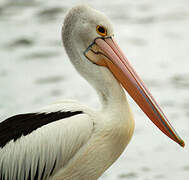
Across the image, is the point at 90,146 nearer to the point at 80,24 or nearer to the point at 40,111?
the point at 40,111

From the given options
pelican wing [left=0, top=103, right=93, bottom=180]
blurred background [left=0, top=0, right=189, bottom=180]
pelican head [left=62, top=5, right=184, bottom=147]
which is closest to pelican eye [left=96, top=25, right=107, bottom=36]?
pelican head [left=62, top=5, right=184, bottom=147]

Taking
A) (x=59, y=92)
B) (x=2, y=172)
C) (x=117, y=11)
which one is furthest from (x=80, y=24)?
(x=117, y=11)

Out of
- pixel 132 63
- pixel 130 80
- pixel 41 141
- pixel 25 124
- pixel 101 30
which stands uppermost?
pixel 132 63

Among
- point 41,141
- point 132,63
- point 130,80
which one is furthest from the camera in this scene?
point 132,63

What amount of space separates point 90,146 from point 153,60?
5669 millimetres

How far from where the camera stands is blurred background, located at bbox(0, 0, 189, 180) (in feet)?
24.7

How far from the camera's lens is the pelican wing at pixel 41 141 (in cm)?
477

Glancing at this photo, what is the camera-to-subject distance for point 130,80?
4.94 m

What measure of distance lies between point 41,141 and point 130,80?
0.90m

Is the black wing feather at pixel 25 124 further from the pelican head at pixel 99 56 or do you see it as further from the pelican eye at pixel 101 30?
the pelican eye at pixel 101 30

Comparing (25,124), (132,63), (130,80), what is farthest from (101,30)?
(132,63)

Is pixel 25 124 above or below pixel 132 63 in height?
below

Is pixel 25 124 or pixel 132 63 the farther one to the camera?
pixel 132 63

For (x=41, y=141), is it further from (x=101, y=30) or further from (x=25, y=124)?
Answer: (x=101, y=30)
